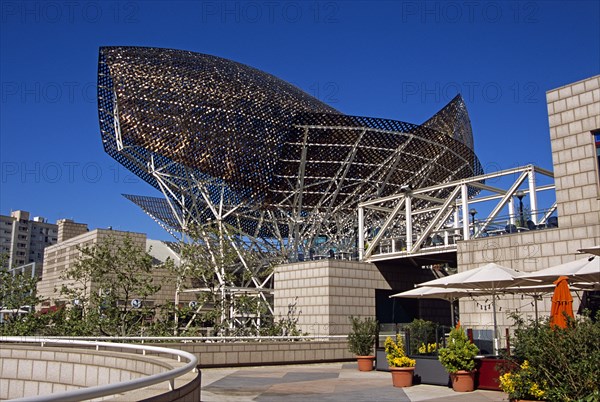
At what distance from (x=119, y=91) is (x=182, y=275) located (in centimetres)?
1304

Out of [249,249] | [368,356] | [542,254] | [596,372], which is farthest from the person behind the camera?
[249,249]

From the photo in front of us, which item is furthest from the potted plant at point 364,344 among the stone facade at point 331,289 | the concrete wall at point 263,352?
the stone facade at point 331,289

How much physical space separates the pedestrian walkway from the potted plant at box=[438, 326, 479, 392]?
0.93 feet

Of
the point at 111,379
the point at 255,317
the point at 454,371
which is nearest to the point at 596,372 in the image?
the point at 454,371

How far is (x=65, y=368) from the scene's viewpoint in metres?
14.6

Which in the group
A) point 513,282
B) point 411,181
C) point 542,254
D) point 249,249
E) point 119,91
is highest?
point 119,91

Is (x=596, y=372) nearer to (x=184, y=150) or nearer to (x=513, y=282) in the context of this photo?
(x=513, y=282)

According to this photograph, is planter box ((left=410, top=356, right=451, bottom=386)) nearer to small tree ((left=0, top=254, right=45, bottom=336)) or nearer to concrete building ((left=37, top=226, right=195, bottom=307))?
small tree ((left=0, top=254, right=45, bottom=336))

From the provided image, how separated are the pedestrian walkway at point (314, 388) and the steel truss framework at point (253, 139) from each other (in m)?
17.1

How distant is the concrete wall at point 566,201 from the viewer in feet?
68.8

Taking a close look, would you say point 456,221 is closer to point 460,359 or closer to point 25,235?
point 460,359

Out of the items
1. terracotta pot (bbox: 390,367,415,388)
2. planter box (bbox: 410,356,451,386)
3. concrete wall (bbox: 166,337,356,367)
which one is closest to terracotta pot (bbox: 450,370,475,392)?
planter box (bbox: 410,356,451,386)

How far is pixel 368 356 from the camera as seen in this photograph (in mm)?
20078

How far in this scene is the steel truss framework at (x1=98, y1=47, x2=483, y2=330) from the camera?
37844 millimetres
